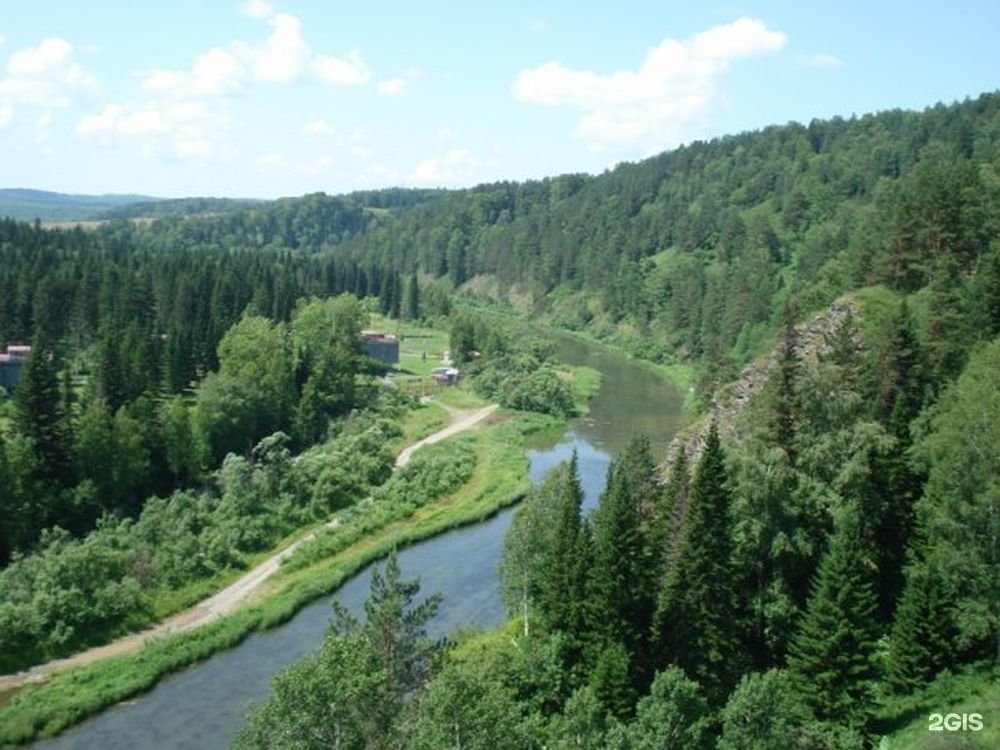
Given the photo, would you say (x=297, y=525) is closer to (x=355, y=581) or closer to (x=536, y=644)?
(x=355, y=581)

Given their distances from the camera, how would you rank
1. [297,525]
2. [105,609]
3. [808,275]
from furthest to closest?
1. [808,275]
2. [297,525]
3. [105,609]

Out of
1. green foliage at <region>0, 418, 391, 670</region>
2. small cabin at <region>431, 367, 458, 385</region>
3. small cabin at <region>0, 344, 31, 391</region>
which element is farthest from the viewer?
small cabin at <region>431, 367, 458, 385</region>

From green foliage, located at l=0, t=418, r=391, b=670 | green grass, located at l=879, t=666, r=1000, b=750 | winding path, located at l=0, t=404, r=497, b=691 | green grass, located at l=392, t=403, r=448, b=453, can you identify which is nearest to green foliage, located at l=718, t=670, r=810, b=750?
green grass, located at l=879, t=666, r=1000, b=750

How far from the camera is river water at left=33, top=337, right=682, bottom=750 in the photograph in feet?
125

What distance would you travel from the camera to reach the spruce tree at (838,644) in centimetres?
3155

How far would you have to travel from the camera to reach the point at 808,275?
373 ft

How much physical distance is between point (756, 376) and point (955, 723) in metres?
24.5

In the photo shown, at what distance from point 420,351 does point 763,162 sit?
95811 millimetres

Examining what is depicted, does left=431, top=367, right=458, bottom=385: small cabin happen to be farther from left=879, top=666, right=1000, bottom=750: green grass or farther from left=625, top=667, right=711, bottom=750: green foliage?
left=625, top=667, right=711, bottom=750: green foliage

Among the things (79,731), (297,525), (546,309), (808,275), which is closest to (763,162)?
(546,309)

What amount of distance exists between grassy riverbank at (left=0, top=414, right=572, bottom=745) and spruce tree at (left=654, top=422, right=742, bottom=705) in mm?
20518

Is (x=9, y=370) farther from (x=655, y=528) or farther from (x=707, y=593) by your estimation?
(x=707, y=593)

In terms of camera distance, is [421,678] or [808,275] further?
[808,275]

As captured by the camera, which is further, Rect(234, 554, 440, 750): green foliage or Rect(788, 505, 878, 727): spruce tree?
Rect(788, 505, 878, 727): spruce tree
